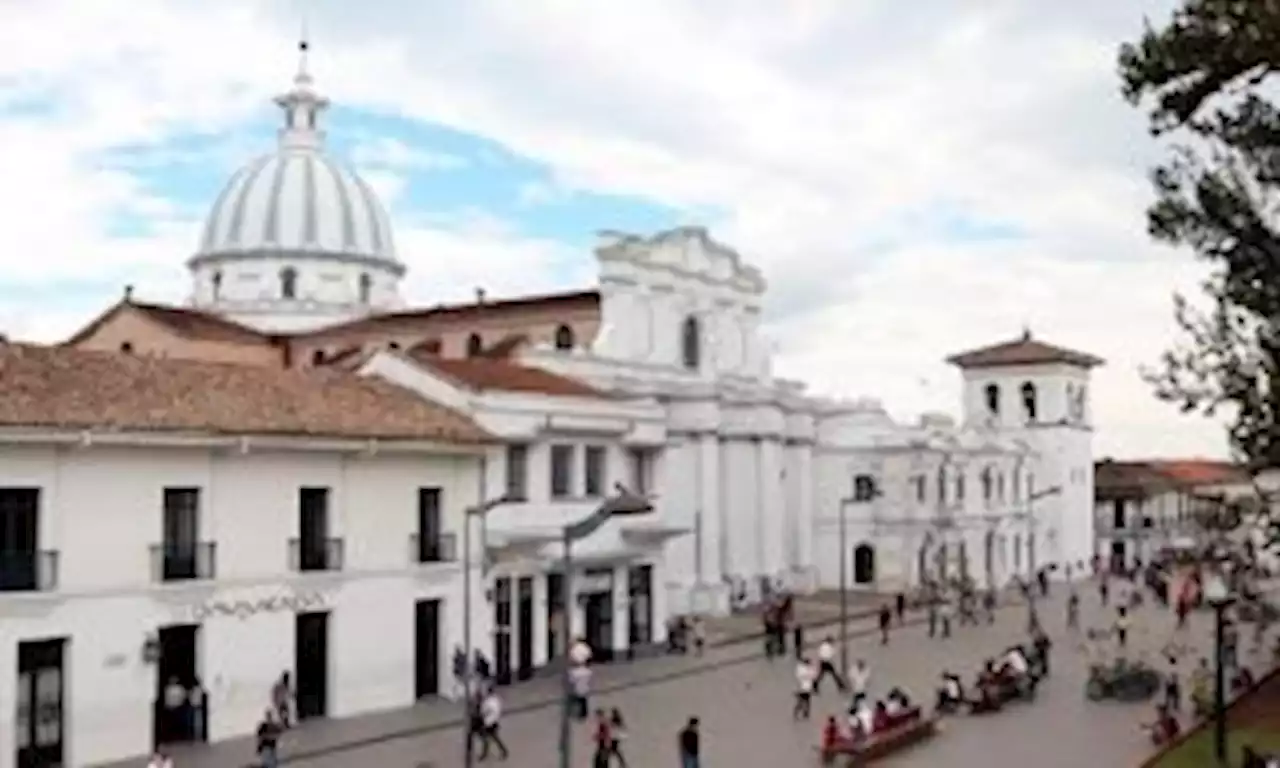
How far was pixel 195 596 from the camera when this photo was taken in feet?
102

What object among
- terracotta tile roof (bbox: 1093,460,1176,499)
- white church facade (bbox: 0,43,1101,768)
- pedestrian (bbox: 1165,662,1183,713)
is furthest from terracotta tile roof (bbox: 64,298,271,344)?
terracotta tile roof (bbox: 1093,460,1176,499)

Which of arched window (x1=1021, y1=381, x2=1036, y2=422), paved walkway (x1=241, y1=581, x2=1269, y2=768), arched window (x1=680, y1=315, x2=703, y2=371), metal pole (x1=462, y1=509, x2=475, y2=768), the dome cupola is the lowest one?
paved walkway (x1=241, y1=581, x2=1269, y2=768)

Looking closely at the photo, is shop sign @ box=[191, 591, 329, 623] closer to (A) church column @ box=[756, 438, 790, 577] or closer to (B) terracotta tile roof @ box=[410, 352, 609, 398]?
(B) terracotta tile roof @ box=[410, 352, 609, 398]

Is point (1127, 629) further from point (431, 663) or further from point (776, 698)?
point (431, 663)

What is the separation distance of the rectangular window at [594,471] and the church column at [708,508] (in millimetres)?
12480

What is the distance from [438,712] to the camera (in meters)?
34.6

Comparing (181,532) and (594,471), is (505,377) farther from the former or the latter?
(181,532)

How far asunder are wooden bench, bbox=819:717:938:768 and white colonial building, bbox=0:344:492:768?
1040cm

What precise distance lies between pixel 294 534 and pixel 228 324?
3663 cm

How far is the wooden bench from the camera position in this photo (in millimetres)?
28000

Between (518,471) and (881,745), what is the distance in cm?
1362

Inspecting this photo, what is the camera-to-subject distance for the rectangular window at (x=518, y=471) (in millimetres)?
39688

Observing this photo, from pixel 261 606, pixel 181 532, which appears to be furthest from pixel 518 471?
pixel 181 532

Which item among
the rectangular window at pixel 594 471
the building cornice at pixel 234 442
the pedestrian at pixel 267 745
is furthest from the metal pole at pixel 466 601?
the rectangular window at pixel 594 471
